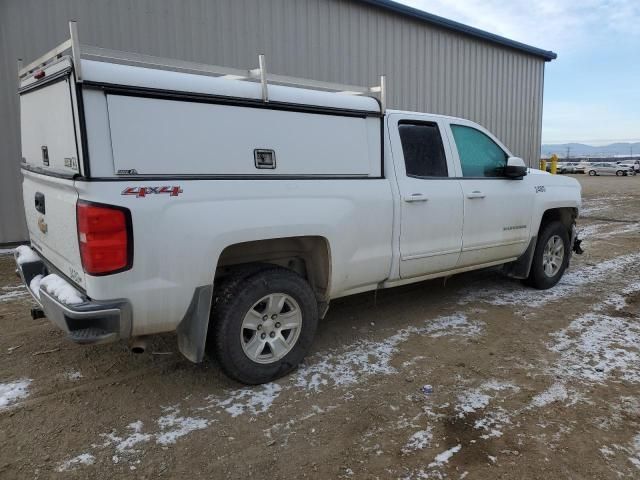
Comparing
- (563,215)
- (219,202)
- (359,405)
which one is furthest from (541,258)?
(219,202)

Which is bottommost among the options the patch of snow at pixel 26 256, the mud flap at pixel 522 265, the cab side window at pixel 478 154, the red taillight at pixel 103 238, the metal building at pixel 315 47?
the mud flap at pixel 522 265

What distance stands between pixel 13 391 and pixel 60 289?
95cm

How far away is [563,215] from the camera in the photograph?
6.05 meters

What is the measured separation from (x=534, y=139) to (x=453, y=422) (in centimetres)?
1558

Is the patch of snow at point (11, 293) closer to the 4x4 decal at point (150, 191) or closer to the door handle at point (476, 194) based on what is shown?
the 4x4 decal at point (150, 191)

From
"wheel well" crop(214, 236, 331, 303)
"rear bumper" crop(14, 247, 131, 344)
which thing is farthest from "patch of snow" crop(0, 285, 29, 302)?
"wheel well" crop(214, 236, 331, 303)

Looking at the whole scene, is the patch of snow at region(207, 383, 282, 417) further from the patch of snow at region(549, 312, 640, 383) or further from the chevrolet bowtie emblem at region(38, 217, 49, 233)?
the patch of snow at region(549, 312, 640, 383)

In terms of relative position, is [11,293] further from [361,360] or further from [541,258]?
Answer: [541,258]

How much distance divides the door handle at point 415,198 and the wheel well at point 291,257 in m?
0.89

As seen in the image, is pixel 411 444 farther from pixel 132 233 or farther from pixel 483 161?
pixel 483 161

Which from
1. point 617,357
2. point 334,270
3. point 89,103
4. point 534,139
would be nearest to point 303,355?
point 334,270

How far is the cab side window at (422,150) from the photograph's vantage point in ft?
14.0

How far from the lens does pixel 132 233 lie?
2736 mm

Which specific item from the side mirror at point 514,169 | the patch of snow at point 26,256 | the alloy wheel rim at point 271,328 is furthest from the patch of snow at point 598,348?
the patch of snow at point 26,256
